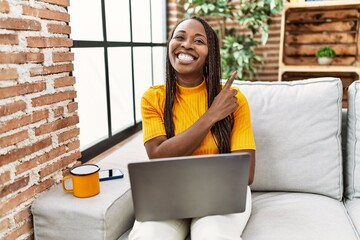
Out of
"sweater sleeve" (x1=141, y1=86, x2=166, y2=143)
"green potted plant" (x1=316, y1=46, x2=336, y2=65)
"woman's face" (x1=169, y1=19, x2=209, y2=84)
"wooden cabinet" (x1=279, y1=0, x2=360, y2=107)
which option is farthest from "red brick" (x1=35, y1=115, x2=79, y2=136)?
"green potted plant" (x1=316, y1=46, x2=336, y2=65)

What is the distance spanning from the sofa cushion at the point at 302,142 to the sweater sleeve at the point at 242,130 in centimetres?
19

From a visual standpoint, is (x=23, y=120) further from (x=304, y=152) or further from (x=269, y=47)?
(x=269, y=47)

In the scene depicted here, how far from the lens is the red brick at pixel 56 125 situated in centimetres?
128

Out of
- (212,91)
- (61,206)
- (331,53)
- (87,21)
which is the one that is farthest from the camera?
(331,53)

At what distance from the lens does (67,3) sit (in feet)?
4.75

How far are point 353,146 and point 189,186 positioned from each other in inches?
33.8

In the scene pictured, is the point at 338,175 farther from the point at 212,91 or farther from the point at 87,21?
the point at 87,21

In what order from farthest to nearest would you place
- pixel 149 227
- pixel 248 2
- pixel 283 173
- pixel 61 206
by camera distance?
1. pixel 248 2
2. pixel 283 173
3. pixel 61 206
4. pixel 149 227

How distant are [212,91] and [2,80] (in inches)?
28.2

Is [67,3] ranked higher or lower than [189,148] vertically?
higher

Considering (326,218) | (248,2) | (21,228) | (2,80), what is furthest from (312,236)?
Answer: (248,2)

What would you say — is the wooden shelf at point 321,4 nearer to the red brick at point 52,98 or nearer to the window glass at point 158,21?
the window glass at point 158,21

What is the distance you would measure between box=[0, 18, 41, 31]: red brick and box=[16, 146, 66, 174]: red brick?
441 millimetres

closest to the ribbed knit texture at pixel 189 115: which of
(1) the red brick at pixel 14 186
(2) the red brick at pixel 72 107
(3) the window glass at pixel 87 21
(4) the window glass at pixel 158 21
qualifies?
(2) the red brick at pixel 72 107
